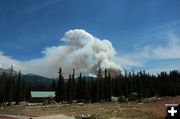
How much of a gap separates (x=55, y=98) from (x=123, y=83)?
3386 centimetres

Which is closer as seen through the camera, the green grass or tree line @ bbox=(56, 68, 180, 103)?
the green grass

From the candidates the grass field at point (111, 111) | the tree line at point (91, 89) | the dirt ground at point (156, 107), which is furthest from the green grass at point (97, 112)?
the tree line at point (91, 89)

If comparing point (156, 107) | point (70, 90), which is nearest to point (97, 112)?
point (156, 107)

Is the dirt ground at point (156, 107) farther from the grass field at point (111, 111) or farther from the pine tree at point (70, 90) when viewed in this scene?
the pine tree at point (70, 90)

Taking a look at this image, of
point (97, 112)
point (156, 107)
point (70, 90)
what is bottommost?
point (97, 112)

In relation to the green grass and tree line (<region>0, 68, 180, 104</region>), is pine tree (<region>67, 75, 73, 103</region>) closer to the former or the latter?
tree line (<region>0, 68, 180, 104</region>)

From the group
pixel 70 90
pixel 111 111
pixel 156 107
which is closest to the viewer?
pixel 111 111

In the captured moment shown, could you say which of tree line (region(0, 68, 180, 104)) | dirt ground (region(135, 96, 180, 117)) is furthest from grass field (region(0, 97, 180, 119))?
tree line (region(0, 68, 180, 104))

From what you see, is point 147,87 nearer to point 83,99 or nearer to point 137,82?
point 137,82

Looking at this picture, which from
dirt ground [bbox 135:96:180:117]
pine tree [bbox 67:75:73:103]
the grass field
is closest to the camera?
the grass field

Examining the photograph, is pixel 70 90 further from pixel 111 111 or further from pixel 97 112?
pixel 97 112

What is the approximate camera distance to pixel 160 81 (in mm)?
138500

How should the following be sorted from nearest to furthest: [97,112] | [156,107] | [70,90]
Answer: [97,112], [156,107], [70,90]

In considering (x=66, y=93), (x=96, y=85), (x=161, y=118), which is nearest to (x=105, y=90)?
(x=96, y=85)
